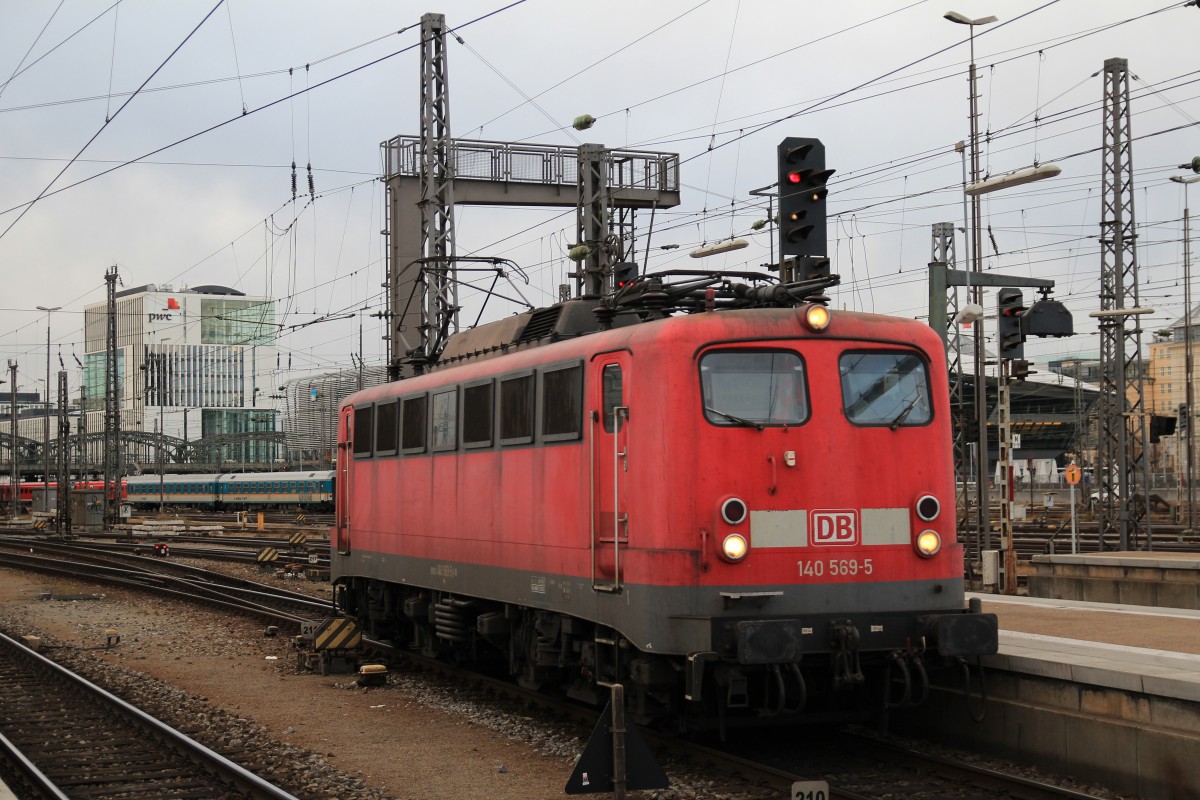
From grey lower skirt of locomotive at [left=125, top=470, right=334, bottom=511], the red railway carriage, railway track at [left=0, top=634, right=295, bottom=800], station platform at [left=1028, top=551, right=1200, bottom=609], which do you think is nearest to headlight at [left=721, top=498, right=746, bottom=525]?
the red railway carriage

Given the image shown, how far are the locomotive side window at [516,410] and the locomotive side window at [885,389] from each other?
3100 millimetres

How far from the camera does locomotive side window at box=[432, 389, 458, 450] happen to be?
14461 mm

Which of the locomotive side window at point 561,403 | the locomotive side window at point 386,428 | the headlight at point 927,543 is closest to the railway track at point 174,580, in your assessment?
the locomotive side window at point 386,428

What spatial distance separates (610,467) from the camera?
10977 mm

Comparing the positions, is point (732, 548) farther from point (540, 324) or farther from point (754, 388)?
point (540, 324)

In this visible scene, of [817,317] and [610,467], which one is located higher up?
[817,317]

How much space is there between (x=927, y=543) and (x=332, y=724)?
19.8ft

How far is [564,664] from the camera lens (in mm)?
12227

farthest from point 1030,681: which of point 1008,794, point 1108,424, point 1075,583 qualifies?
point 1108,424

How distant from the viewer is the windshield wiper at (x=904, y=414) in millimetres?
10852

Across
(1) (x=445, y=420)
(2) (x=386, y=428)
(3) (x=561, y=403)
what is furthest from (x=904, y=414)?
(2) (x=386, y=428)

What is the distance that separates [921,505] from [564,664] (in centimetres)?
354

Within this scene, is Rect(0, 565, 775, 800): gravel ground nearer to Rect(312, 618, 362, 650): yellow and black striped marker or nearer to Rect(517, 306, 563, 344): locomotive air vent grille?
Rect(312, 618, 362, 650): yellow and black striped marker

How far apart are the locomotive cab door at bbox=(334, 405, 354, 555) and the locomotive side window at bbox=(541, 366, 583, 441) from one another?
6589 millimetres
